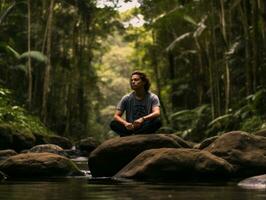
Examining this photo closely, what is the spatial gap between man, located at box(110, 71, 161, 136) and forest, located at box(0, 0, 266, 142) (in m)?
7.84

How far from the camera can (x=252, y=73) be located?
1809 cm

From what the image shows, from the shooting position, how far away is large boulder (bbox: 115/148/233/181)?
7180 mm

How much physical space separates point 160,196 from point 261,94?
11.3m

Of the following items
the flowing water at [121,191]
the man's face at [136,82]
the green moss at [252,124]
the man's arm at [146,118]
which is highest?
the man's face at [136,82]

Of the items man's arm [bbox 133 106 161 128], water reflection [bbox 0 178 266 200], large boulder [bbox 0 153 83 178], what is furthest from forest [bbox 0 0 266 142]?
water reflection [bbox 0 178 266 200]

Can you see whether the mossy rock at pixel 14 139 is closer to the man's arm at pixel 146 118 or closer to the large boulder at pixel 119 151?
the large boulder at pixel 119 151

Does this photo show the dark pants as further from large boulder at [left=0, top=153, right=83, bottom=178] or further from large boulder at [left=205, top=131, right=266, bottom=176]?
large boulder at [left=0, top=153, right=83, bottom=178]

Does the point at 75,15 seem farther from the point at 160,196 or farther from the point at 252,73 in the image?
the point at 160,196

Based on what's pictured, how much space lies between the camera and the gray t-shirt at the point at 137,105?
8703 mm

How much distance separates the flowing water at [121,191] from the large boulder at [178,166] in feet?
1.12

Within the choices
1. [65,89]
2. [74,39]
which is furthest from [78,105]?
[74,39]

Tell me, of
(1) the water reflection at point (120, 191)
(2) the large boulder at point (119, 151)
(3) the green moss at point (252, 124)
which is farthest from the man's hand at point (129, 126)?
(3) the green moss at point (252, 124)

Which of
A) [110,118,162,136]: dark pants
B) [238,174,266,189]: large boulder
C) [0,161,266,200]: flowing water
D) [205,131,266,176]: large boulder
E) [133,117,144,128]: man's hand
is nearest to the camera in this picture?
[0,161,266,200]: flowing water

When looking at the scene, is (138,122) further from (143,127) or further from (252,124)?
(252,124)
